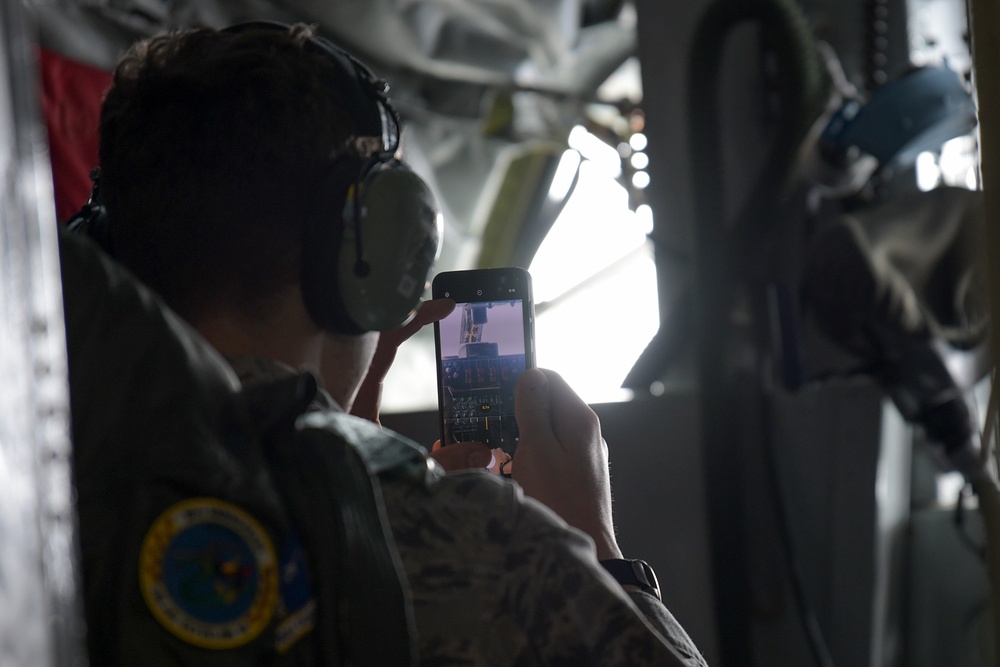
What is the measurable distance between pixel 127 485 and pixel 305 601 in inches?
3.6

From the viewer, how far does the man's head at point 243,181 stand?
60cm

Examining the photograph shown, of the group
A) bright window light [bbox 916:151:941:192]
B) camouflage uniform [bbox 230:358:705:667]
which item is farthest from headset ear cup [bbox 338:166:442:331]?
bright window light [bbox 916:151:941:192]

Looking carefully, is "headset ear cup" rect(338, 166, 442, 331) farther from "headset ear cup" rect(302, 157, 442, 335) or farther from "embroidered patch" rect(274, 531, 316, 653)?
"embroidered patch" rect(274, 531, 316, 653)

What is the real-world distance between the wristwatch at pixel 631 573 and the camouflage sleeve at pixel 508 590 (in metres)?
0.10

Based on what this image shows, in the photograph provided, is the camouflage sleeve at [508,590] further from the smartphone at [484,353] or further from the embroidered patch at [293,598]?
the smartphone at [484,353]

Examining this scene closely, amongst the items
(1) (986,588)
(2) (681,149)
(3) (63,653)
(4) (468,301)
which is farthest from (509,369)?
(1) (986,588)

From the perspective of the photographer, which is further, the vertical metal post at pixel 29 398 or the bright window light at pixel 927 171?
the bright window light at pixel 927 171

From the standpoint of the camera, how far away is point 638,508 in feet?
4.21

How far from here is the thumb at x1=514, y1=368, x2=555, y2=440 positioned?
2.18 feet

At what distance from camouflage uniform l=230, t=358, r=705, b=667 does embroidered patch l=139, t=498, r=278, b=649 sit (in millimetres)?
100

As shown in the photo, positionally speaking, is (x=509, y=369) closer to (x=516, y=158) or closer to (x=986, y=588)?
(x=986, y=588)

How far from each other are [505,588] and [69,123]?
120cm

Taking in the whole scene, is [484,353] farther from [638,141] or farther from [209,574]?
[638,141]

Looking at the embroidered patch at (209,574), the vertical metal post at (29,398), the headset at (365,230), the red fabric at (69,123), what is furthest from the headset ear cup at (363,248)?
the red fabric at (69,123)
